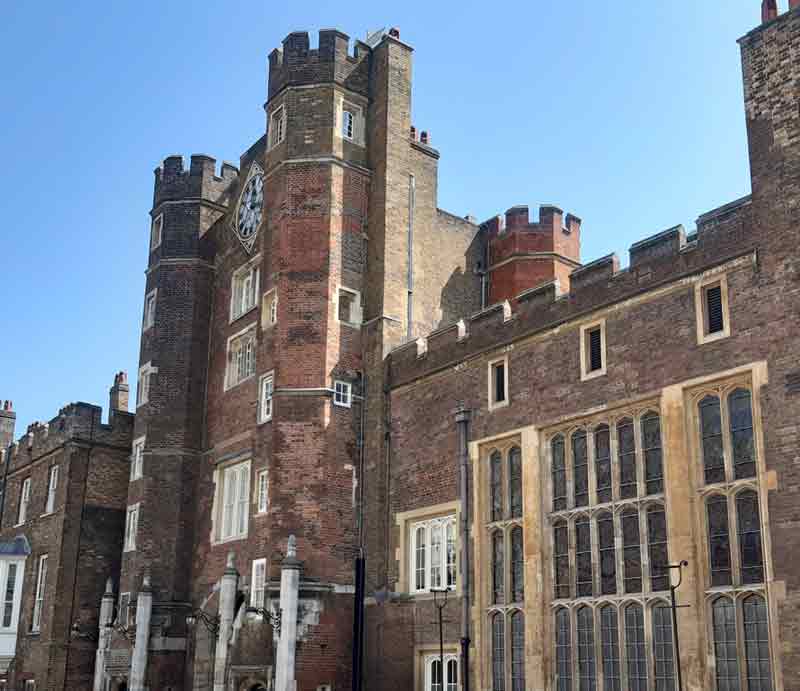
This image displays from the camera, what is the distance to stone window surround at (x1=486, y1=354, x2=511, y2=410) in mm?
22422

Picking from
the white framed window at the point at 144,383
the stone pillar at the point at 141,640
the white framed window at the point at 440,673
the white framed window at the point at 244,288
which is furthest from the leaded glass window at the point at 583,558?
the white framed window at the point at 144,383

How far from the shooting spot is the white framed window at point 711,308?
18234 millimetres

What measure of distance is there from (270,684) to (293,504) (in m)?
4.11

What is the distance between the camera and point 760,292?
17.7 m

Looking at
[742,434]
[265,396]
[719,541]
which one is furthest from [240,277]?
[719,541]

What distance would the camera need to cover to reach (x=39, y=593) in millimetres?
35312

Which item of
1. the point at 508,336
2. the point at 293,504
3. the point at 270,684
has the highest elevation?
the point at 508,336

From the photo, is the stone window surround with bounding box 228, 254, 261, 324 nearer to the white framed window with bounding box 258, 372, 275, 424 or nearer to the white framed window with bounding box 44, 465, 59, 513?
the white framed window with bounding box 258, 372, 275, 424

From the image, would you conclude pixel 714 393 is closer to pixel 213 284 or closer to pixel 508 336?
pixel 508 336

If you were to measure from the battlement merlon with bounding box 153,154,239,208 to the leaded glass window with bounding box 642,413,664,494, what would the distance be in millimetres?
19363

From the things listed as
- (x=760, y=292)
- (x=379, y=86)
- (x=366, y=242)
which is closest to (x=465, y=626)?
(x=760, y=292)

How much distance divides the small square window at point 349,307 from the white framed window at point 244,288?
3.97m

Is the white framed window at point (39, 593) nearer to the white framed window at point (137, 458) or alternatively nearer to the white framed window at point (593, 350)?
the white framed window at point (137, 458)

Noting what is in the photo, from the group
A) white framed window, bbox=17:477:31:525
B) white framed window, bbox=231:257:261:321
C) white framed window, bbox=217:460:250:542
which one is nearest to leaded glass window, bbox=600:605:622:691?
white framed window, bbox=217:460:250:542
